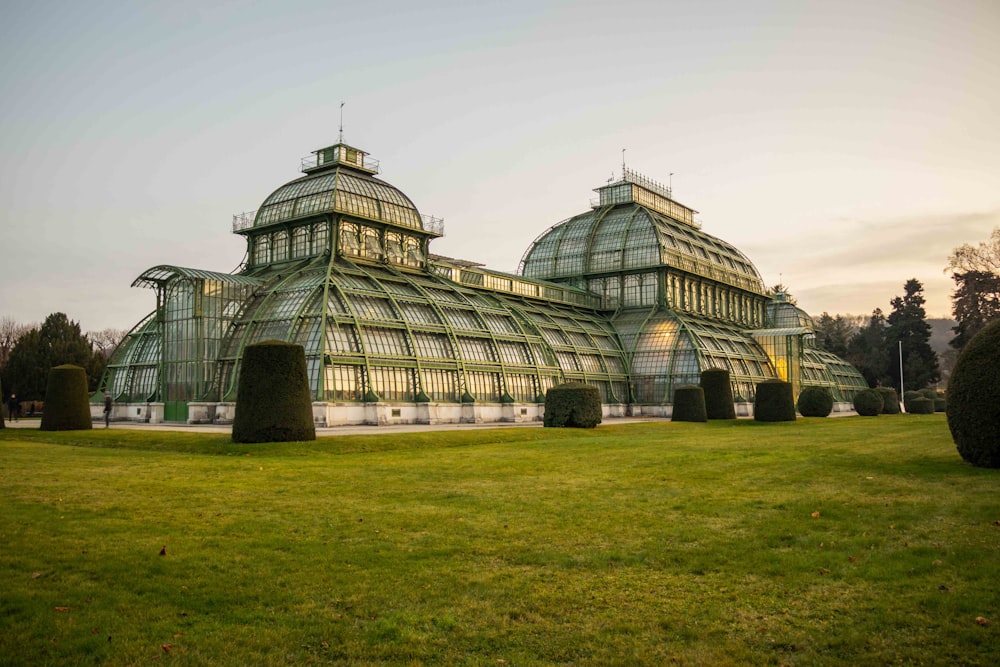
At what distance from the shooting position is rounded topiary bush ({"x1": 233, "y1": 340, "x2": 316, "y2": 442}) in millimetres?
30719

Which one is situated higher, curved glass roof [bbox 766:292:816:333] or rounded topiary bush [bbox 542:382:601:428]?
curved glass roof [bbox 766:292:816:333]

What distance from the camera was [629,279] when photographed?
8169 centimetres

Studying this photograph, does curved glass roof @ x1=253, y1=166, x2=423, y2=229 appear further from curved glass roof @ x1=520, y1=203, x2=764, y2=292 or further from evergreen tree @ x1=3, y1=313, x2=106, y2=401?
evergreen tree @ x1=3, y1=313, x2=106, y2=401

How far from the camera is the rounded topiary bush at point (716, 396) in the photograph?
180 ft

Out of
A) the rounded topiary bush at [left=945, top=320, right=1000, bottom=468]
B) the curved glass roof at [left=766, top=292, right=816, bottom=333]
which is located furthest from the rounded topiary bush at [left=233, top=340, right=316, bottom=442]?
the curved glass roof at [left=766, top=292, right=816, bottom=333]

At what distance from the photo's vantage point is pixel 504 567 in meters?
11.9

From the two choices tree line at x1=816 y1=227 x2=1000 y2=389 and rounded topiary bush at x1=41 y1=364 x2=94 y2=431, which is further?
tree line at x1=816 y1=227 x2=1000 y2=389

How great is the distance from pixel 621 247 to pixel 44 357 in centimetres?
6131

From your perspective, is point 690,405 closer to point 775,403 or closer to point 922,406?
point 775,403

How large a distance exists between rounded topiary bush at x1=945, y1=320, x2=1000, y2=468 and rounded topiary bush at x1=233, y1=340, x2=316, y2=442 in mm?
23823

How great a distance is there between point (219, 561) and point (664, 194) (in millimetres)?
87135

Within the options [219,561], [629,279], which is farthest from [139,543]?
[629,279]

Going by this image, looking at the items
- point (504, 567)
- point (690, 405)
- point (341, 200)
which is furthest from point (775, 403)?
point (504, 567)

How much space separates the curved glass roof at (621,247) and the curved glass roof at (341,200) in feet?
89.8
